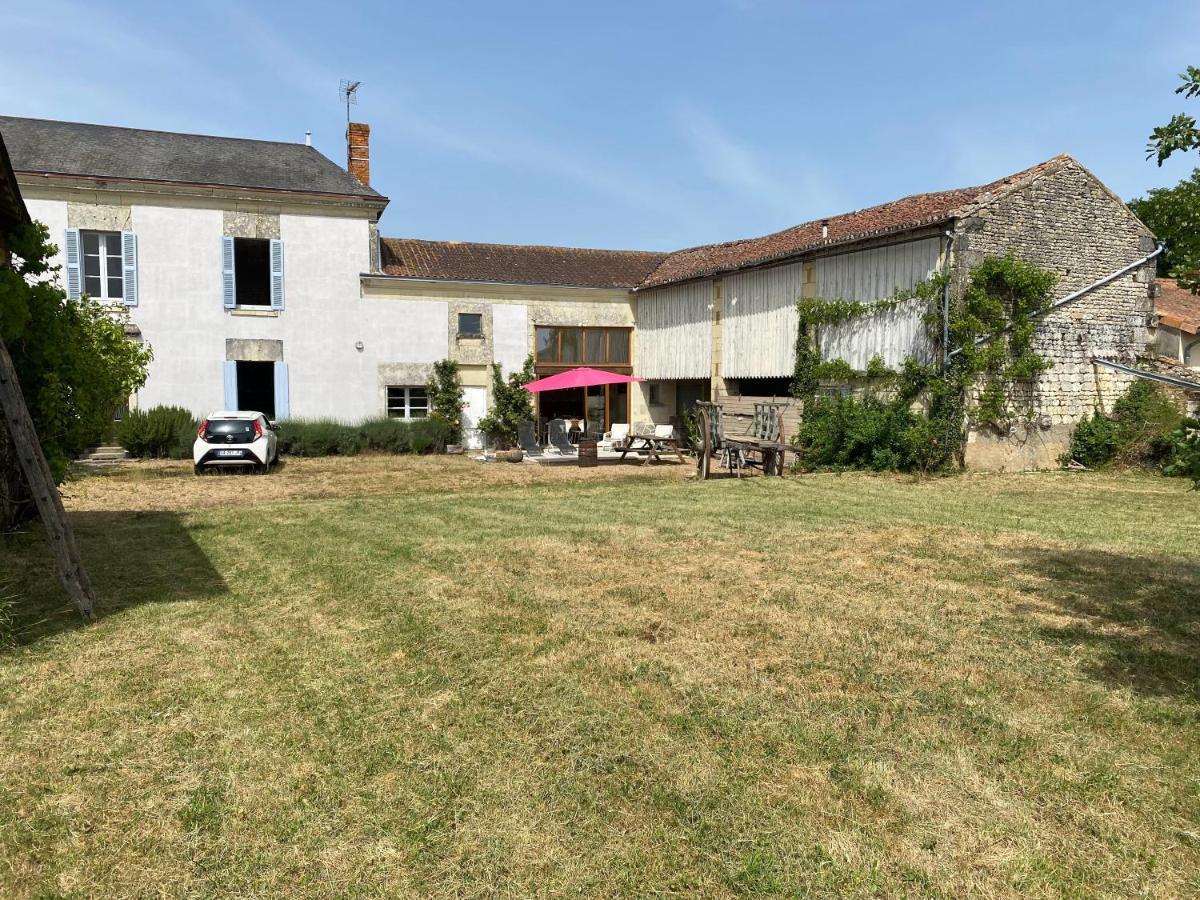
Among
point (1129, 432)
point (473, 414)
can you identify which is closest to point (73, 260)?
point (473, 414)

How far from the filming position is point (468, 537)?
25.4 feet

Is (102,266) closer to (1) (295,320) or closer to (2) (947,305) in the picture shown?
(1) (295,320)

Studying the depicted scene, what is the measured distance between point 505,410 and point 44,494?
1504cm

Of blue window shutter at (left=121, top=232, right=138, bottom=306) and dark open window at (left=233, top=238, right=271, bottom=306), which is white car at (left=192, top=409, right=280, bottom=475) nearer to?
blue window shutter at (left=121, top=232, right=138, bottom=306)

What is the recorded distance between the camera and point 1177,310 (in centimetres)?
2427

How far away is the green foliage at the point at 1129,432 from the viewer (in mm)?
13945

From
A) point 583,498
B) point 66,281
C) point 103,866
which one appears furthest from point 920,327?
point 66,281

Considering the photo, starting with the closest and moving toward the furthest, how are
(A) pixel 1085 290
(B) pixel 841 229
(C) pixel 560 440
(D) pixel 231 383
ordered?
(A) pixel 1085 290 → (B) pixel 841 229 → (D) pixel 231 383 → (C) pixel 560 440

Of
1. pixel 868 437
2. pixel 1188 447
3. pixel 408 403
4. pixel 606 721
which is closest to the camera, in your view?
pixel 606 721

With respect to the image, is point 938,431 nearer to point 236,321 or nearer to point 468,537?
point 468,537

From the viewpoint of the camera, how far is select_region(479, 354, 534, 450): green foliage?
1992 cm

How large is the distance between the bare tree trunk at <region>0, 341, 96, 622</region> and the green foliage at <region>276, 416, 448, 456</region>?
12.5m

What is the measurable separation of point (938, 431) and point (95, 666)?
12558 millimetres

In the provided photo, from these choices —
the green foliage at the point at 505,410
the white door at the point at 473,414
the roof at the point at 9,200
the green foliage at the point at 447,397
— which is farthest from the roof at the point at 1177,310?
the roof at the point at 9,200
